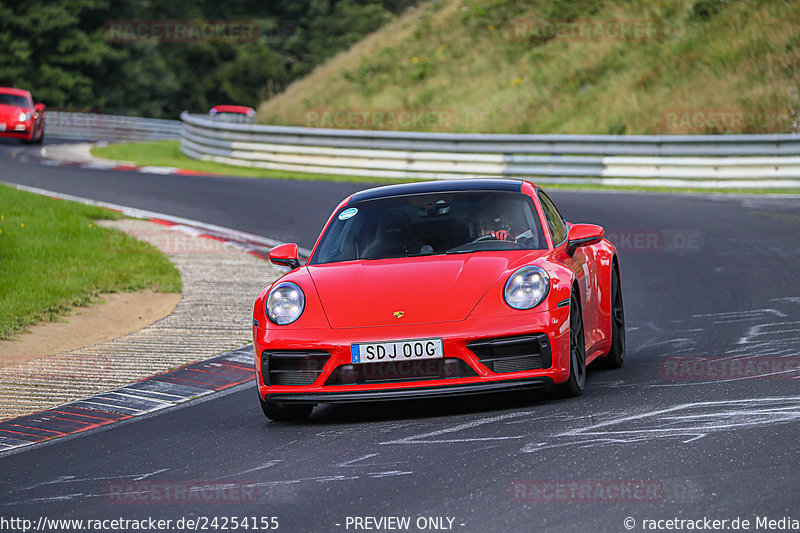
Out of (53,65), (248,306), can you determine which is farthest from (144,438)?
(53,65)

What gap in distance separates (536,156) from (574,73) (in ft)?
25.3

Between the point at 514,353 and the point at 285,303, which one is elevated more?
the point at 285,303

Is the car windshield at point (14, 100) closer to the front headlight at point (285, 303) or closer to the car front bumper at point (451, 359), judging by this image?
the front headlight at point (285, 303)

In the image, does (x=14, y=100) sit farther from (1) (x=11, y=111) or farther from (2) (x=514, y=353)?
(2) (x=514, y=353)

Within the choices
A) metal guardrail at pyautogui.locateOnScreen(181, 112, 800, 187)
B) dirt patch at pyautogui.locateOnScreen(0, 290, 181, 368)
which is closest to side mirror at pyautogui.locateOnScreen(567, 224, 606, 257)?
A: dirt patch at pyautogui.locateOnScreen(0, 290, 181, 368)

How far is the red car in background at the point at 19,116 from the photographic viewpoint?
32594 mm

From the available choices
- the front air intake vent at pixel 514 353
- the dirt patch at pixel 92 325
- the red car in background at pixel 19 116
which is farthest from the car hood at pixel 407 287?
the red car in background at pixel 19 116

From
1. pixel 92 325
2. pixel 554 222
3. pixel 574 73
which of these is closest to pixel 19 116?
pixel 574 73

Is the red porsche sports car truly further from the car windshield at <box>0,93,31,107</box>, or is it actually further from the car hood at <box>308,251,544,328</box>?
the car windshield at <box>0,93,31,107</box>

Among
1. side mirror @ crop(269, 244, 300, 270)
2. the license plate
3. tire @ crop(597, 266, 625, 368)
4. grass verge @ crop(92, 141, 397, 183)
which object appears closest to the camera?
the license plate

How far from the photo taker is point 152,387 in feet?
27.8

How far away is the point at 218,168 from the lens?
27438mm

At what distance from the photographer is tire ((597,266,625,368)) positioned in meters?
8.12

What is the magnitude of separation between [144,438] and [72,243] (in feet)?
26.7
